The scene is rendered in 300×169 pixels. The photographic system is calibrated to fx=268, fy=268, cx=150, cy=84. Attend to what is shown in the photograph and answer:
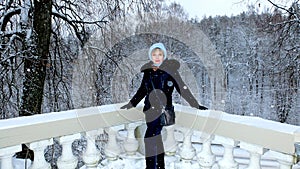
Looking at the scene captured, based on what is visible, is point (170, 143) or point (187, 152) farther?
point (170, 143)

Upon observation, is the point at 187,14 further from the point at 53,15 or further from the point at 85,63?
the point at 53,15

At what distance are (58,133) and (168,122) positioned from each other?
74 cm

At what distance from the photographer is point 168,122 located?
188 cm

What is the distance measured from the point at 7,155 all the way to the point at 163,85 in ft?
3.35

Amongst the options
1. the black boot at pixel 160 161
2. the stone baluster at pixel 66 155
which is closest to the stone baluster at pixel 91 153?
the stone baluster at pixel 66 155

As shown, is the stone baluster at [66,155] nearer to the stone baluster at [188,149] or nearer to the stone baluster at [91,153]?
the stone baluster at [91,153]

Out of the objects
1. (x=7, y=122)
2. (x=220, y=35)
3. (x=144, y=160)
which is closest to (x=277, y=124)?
(x=144, y=160)

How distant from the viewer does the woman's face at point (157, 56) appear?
6.24 ft

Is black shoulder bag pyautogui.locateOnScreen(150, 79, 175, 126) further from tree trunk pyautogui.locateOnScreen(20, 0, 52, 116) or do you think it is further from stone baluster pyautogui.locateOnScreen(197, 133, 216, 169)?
tree trunk pyautogui.locateOnScreen(20, 0, 52, 116)

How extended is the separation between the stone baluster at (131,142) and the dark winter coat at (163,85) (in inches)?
9.2

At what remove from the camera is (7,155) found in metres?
1.34

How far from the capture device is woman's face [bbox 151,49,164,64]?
74.9 inches

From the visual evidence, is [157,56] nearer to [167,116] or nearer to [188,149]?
[167,116]

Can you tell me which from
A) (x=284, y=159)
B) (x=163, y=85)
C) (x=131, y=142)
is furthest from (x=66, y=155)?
(x=284, y=159)
